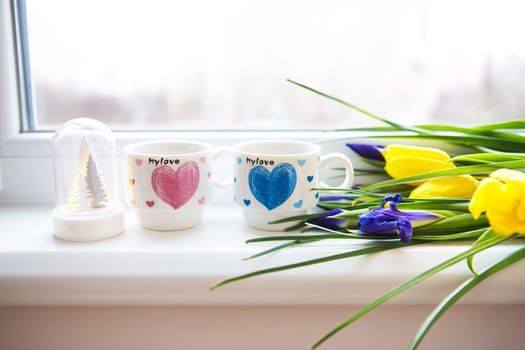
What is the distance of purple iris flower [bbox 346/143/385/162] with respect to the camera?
714 millimetres

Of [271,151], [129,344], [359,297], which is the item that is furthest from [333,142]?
[129,344]

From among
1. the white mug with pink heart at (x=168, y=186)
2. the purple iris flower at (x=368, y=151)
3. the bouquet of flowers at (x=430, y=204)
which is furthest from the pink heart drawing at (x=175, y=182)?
the purple iris flower at (x=368, y=151)

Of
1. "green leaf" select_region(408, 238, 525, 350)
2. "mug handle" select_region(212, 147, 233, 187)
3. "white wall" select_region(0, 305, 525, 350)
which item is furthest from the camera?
"mug handle" select_region(212, 147, 233, 187)

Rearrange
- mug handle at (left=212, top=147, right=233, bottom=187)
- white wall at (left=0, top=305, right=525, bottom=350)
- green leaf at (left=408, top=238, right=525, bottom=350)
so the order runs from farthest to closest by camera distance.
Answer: mug handle at (left=212, top=147, right=233, bottom=187) < white wall at (left=0, top=305, right=525, bottom=350) < green leaf at (left=408, top=238, right=525, bottom=350)

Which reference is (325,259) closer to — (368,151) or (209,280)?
(209,280)

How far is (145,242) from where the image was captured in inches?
24.0

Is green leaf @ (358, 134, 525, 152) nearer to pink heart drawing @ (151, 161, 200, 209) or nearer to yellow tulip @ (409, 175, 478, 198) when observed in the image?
yellow tulip @ (409, 175, 478, 198)

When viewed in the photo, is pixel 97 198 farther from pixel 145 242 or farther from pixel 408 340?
pixel 408 340

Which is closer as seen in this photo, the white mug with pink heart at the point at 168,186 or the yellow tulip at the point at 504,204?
the yellow tulip at the point at 504,204

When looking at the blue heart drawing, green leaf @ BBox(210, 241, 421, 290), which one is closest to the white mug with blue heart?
the blue heart drawing

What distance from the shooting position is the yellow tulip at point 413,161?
2.15ft

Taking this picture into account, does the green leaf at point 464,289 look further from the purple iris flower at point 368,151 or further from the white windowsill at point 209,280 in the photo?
the purple iris flower at point 368,151

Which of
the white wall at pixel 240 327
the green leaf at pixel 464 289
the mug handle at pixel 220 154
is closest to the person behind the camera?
the green leaf at pixel 464 289

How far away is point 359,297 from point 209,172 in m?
0.23
